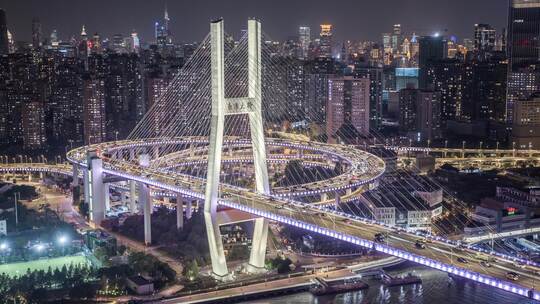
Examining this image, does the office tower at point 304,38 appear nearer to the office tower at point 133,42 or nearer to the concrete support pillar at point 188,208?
the office tower at point 133,42

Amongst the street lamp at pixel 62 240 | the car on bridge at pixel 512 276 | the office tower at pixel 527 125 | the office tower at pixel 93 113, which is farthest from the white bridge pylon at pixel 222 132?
the office tower at pixel 527 125

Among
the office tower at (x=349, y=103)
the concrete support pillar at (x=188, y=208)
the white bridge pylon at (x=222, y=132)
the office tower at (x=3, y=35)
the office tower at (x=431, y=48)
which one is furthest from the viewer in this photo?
the office tower at (x=431, y=48)

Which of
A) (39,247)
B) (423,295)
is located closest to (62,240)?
(39,247)

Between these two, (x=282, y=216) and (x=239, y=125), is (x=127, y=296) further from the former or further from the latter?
(x=239, y=125)

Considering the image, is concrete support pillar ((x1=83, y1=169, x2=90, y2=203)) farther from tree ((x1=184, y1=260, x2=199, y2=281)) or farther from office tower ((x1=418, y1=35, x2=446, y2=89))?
office tower ((x1=418, y1=35, x2=446, y2=89))

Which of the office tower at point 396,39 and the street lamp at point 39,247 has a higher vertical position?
the office tower at point 396,39
